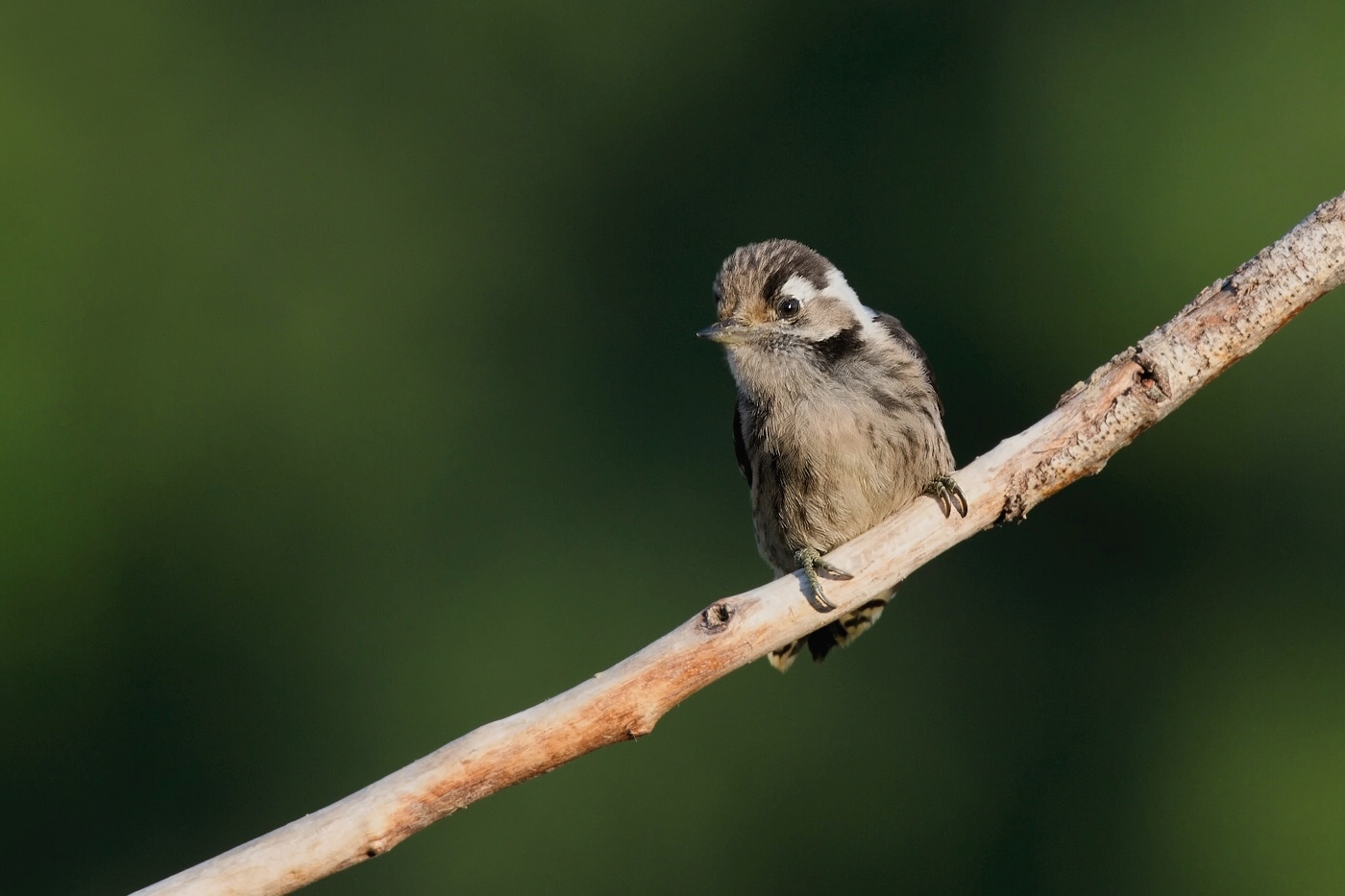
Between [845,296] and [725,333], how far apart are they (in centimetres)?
48

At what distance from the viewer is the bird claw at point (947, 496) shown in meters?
4.42

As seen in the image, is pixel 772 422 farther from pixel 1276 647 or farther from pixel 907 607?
pixel 1276 647

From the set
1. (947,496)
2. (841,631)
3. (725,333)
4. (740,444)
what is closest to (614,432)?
(740,444)

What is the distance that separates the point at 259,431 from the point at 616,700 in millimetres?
8475

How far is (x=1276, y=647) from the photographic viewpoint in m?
9.60

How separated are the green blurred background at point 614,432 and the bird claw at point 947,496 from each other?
494cm

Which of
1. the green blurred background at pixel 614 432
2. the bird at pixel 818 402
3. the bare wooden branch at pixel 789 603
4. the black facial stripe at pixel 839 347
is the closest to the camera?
the bare wooden branch at pixel 789 603

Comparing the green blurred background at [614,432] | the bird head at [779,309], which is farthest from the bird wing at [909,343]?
the green blurred background at [614,432]

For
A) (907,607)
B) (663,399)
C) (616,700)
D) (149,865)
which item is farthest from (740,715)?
(616,700)

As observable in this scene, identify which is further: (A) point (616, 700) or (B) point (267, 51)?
(B) point (267, 51)

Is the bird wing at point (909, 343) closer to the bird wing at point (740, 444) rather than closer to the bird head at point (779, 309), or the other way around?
the bird head at point (779, 309)

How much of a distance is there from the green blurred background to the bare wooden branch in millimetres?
5115

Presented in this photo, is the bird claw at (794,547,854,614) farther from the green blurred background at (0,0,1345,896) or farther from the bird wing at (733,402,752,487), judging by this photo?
the green blurred background at (0,0,1345,896)

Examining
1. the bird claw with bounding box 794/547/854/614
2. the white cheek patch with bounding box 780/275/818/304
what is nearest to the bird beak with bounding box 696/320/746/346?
the white cheek patch with bounding box 780/275/818/304
